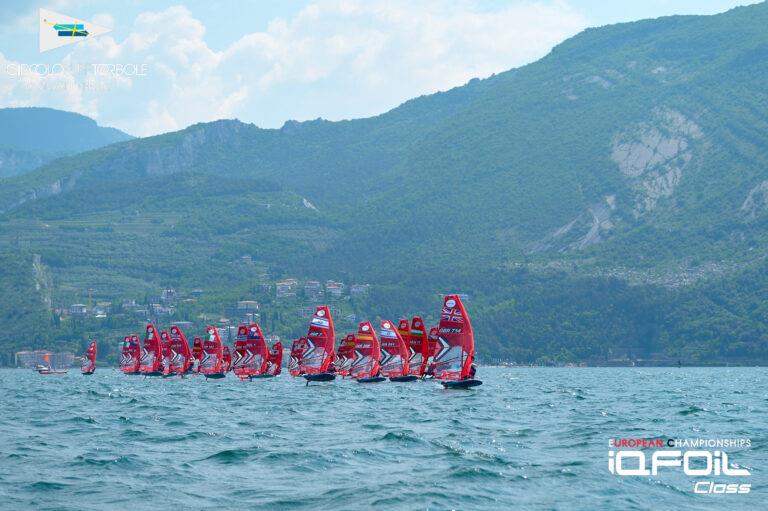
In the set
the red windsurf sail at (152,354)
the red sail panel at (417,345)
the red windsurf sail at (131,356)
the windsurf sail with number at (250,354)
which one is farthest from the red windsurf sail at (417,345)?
the red windsurf sail at (131,356)

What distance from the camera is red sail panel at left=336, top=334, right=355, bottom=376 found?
120244 mm

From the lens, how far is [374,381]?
11394 centimetres

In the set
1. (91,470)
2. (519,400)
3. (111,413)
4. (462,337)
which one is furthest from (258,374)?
A: (91,470)

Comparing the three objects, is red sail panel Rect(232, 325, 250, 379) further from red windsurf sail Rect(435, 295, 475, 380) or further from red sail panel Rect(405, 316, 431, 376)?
red windsurf sail Rect(435, 295, 475, 380)

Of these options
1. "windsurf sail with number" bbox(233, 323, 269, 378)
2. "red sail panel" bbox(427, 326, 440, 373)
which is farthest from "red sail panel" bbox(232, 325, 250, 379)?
"red sail panel" bbox(427, 326, 440, 373)

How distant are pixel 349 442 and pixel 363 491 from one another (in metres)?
13.1

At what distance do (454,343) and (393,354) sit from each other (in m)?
22.3

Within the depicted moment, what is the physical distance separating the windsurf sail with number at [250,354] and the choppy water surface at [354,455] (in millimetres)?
60749

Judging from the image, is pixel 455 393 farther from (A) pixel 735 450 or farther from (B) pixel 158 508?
(B) pixel 158 508

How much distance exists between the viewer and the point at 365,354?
118000 mm

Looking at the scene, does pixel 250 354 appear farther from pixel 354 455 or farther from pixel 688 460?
pixel 688 460

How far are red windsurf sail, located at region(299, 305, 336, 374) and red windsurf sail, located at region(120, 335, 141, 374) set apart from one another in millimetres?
61819

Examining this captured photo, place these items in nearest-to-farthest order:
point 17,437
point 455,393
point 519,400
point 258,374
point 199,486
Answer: point 199,486
point 17,437
point 519,400
point 455,393
point 258,374

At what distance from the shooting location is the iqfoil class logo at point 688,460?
124 feet
